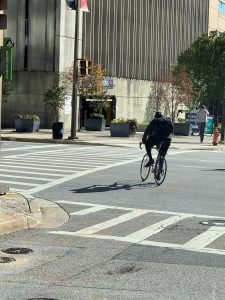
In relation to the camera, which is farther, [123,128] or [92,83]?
[92,83]

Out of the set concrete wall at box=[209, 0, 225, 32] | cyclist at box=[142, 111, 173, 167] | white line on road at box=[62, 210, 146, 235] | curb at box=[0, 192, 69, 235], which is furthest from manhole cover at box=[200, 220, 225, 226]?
concrete wall at box=[209, 0, 225, 32]

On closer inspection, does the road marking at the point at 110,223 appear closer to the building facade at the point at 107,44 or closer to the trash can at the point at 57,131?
the trash can at the point at 57,131

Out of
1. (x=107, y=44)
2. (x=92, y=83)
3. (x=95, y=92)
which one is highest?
(x=107, y=44)

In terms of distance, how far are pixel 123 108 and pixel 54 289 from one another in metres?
40.7

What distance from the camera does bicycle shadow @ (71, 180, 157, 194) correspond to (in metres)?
13.1

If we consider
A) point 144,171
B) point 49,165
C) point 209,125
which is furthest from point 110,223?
point 209,125

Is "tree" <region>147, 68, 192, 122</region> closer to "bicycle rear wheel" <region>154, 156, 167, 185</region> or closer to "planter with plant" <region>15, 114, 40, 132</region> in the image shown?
"planter with plant" <region>15, 114, 40, 132</region>

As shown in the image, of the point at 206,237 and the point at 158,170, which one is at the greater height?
the point at 158,170

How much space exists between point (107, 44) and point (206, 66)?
1043 centimetres

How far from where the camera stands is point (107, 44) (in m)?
44.2

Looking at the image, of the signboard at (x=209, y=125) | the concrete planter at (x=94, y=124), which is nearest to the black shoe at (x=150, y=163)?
the concrete planter at (x=94, y=124)

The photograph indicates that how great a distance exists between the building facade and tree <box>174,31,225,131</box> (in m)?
3.06

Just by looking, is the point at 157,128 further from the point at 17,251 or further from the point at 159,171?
the point at 17,251

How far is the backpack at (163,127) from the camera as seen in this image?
47.0 ft
